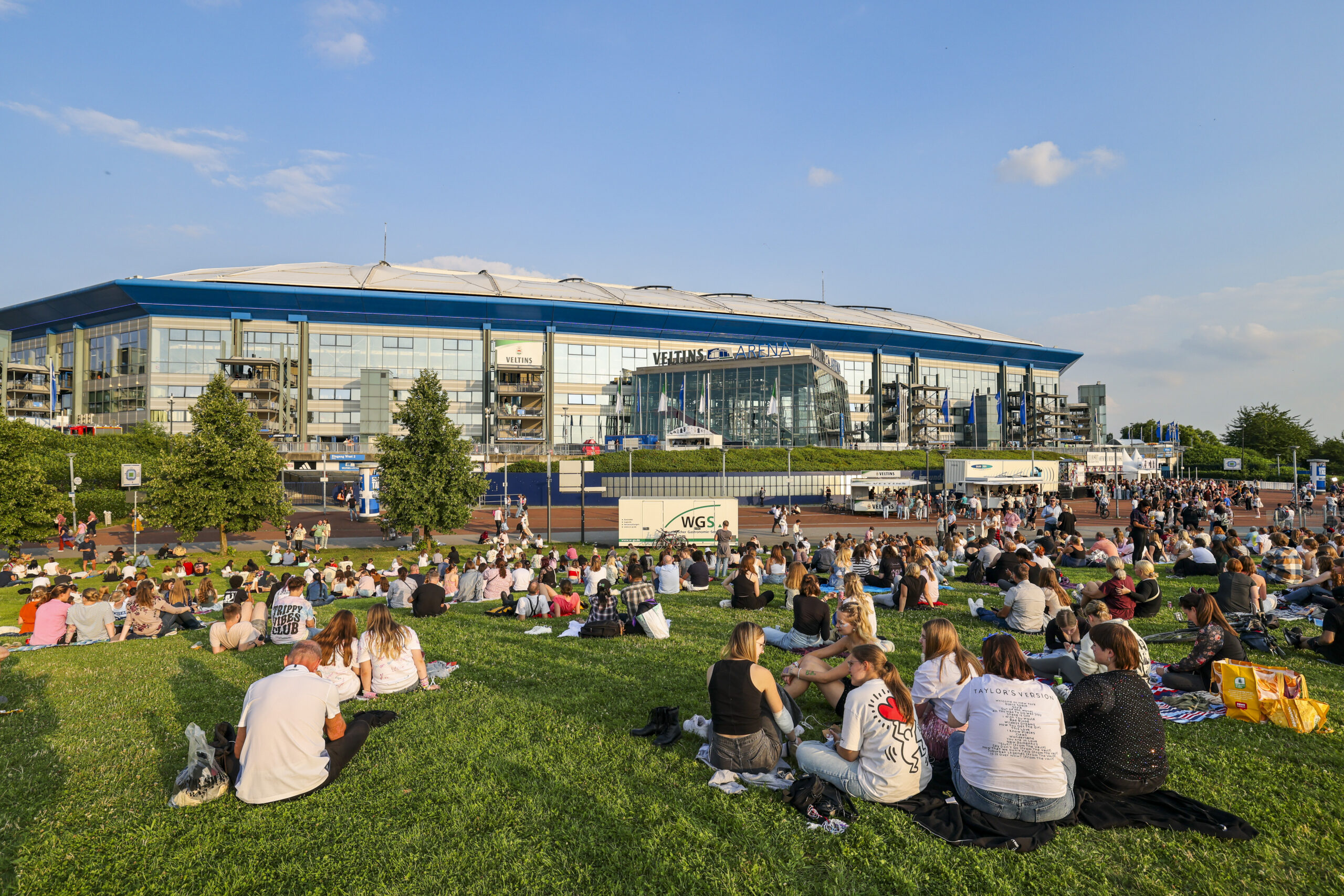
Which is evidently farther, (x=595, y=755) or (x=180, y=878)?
(x=595, y=755)

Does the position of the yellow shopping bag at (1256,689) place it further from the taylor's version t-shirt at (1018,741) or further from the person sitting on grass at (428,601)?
the person sitting on grass at (428,601)

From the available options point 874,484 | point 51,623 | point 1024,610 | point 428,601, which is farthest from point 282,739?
point 874,484

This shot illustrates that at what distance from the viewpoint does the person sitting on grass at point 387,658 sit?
24.4 feet

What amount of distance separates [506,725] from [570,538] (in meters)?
26.2

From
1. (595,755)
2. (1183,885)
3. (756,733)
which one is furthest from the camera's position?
(595,755)

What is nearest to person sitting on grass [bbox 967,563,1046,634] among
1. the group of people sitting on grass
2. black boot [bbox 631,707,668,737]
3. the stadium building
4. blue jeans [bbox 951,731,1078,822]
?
the group of people sitting on grass

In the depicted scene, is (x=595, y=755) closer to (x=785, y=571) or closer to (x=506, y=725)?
(x=506, y=725)

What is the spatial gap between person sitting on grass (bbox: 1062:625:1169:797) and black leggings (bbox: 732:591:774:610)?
804 centimetres

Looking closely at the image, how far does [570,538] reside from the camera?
1286 inches

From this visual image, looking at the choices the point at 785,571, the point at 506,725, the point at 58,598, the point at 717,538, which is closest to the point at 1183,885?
the point at 506,725

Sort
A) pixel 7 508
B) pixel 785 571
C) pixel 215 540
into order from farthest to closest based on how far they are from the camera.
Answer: pixel 215 540, pixel 7 508, pixel 785 571

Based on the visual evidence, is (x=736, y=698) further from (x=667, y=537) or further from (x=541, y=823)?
(x=667, y=537)

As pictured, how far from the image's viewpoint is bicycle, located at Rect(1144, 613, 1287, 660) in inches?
357

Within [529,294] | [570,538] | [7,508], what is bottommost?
[570,538]
